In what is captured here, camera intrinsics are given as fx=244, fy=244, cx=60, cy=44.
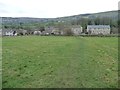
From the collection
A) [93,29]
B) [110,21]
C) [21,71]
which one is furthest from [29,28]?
[21,71]

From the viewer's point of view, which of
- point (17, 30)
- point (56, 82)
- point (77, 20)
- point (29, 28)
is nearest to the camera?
point (56, 82)

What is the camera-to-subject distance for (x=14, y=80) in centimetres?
657

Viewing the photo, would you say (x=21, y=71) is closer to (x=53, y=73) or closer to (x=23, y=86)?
(x=53, y=73)

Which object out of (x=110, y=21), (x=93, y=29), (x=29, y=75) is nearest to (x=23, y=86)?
(x=29, y=75)

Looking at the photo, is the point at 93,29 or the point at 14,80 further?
the point at 93,29

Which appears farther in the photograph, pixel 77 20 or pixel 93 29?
pixel 77 20

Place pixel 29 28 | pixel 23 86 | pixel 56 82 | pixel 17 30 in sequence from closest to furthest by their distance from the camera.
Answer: pixel 23 86
pixel 56 82
pixel 17 30
pixel 29 28

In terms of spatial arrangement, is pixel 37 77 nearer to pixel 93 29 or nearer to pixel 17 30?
pixel 17 30

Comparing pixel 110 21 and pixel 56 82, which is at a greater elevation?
pixel 110 21

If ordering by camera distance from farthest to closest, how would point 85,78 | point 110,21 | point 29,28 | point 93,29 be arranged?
point 110,21 < point 93,29 < point 29,28 < point 85,78

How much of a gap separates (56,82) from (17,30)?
3107 inches

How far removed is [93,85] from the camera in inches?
243

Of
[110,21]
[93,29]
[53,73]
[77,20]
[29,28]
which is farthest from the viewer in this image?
[77,20]

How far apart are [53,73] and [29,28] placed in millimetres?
87165
